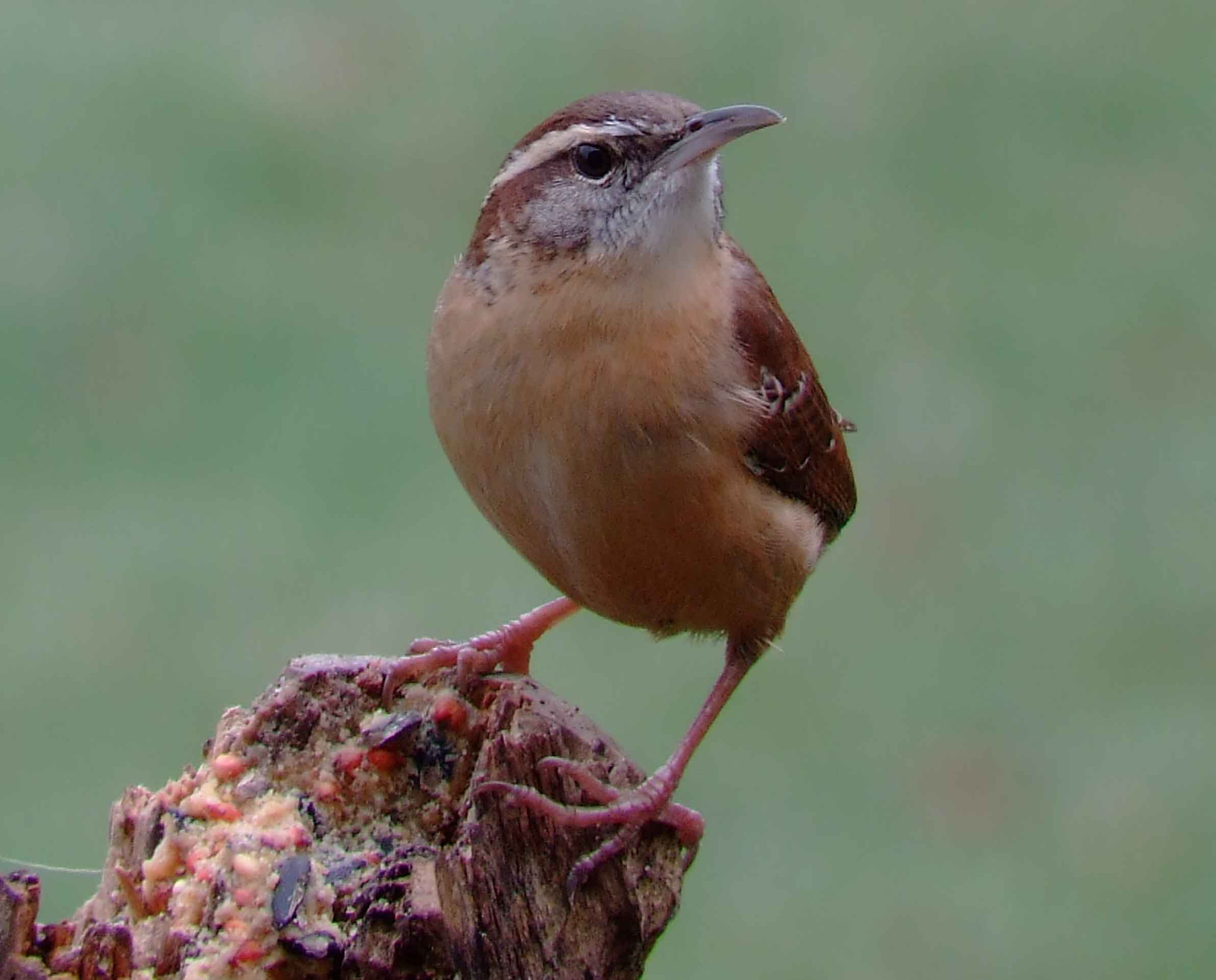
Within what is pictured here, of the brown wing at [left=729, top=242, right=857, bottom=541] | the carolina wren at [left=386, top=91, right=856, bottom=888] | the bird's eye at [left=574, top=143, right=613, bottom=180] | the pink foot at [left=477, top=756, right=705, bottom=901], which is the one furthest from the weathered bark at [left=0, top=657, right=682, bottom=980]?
the bird's eye at [left=574, top=143, right=613, bottom=180]

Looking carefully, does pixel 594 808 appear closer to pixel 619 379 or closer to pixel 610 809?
pixel 610 809

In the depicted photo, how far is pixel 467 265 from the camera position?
14.6ft

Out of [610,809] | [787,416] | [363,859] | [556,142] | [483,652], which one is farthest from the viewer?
[787,416]

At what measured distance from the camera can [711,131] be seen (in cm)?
415

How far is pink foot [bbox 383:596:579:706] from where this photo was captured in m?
3.93

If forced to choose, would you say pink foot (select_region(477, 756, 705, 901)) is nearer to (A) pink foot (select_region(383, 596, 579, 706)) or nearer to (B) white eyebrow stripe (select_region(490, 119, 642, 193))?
(A) pink foot (select_region(383, 596, 579, 706))

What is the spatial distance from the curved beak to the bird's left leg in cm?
138

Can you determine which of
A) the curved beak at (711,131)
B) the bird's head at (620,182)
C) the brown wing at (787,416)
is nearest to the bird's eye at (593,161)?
the bird's head at (620,182)

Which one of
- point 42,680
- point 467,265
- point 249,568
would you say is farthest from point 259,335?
point 467,265

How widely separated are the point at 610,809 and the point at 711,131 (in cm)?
153

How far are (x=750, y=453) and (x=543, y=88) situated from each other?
632 cm

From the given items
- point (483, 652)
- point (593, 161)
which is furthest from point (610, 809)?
point (593, 161)

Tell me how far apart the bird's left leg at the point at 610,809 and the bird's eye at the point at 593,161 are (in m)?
1.37

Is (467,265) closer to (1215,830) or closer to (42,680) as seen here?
(42,680)
